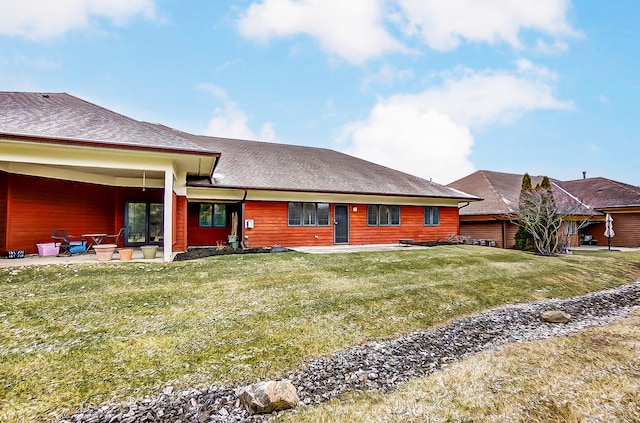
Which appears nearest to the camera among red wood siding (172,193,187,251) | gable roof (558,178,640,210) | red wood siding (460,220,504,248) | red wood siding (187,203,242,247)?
red wood siding (172,193,187,251)

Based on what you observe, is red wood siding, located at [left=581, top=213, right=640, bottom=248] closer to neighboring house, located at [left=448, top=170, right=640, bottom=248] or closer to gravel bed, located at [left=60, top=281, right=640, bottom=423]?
neighboring house, located at [left=448, top=170, right=640, bottom=248]

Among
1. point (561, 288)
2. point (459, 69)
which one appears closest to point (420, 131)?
point (459, 69)

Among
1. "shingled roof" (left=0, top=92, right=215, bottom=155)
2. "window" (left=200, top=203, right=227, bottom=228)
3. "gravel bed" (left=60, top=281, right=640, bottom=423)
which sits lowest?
"gravel bed" (left=60, top=281, right=640, bottom=423)

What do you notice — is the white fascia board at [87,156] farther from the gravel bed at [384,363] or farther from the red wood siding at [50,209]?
the gravel bed at [384,363]

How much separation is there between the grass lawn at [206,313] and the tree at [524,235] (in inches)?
223

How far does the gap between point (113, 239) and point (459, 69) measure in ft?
54.7

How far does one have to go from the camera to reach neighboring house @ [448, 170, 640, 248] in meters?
17.5

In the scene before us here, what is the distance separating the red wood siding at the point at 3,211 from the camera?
27.9 ft

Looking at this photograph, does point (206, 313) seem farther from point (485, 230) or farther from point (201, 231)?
point (485, 230)

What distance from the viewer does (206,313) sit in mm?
5285

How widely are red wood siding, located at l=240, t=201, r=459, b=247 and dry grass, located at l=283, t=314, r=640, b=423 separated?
937 cm

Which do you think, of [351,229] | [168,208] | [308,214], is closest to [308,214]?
[308,214]

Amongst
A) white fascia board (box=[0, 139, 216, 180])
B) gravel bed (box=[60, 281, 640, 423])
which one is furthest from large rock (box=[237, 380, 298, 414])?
white fascia board (box=[0, 139, 216, 180])

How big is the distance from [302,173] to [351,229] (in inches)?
135
